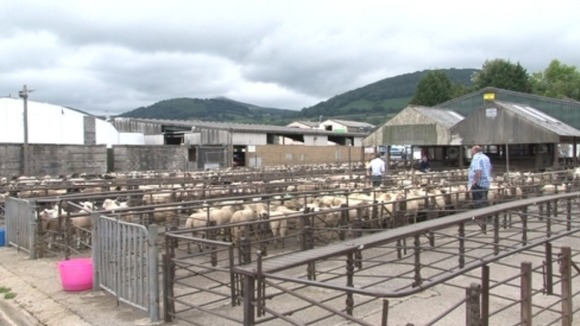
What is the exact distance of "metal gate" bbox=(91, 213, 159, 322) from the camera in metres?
6.32

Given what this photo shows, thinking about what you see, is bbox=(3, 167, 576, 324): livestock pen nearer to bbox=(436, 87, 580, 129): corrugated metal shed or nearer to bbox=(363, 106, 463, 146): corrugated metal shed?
bbox=(363, 106, 463, 146): corrugated metal shed

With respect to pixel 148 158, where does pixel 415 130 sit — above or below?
above

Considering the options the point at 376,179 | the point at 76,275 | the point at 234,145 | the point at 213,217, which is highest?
the point at 234,145

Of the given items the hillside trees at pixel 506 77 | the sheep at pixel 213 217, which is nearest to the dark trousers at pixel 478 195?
the sheep at pixel 213 217

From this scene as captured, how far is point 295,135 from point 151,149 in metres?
23.8

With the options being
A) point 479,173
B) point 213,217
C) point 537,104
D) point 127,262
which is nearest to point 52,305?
point 127,262

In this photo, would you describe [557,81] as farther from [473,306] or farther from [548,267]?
[473,306]

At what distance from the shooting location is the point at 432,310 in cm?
640

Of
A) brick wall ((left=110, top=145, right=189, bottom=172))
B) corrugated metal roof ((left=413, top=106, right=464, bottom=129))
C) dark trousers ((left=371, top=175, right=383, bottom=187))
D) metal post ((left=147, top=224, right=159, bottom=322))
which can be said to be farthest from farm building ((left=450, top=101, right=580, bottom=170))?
metal post ((left=147, top=224, right=159, bottom=322))

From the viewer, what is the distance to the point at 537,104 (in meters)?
43.9

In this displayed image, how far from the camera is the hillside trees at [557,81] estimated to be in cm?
7838

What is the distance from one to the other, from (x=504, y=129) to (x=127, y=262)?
3152cm

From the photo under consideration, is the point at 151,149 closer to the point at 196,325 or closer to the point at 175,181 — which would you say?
the point at 175,181

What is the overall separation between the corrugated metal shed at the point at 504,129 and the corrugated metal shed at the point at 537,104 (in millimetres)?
6499
